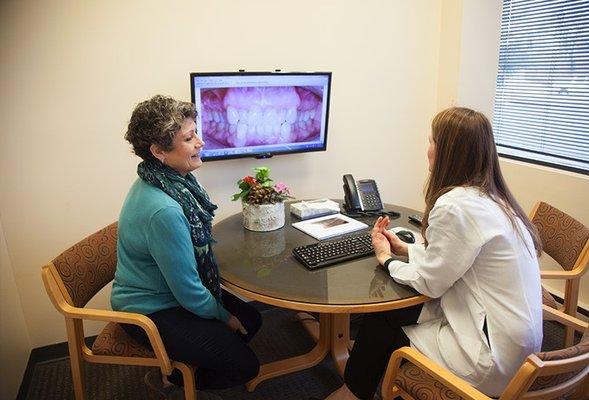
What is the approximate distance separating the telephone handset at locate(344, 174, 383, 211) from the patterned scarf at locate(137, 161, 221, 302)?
0.86 metres

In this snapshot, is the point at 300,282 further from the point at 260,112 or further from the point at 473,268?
the point at 260,112

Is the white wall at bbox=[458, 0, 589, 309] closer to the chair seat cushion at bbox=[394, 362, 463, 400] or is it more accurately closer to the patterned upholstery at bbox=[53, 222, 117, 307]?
the chair seat cushion at bbox=[394, 362, 463, 400]

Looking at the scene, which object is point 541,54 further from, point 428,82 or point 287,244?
point 287,244

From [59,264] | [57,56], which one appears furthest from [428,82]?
[59,264]

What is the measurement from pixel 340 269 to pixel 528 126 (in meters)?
2.06

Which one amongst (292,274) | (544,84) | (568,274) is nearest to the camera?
(292,274)

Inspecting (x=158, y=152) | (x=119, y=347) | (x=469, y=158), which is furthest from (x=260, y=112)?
(x=119, y=347)

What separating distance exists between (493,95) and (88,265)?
8.78 ft

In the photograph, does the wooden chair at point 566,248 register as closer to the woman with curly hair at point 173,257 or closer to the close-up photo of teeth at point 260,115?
the close-up photo of teeth at point 260,115

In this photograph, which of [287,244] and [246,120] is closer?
[287,244]

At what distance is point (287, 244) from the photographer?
1798mm

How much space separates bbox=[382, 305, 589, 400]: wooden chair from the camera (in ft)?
3.36

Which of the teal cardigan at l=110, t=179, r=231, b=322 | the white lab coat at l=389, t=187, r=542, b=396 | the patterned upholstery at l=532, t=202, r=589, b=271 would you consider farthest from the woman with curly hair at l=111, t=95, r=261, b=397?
the patterned upholstery at l=532, t=202, r=589, b=271

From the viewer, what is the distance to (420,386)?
1344 millimetres
